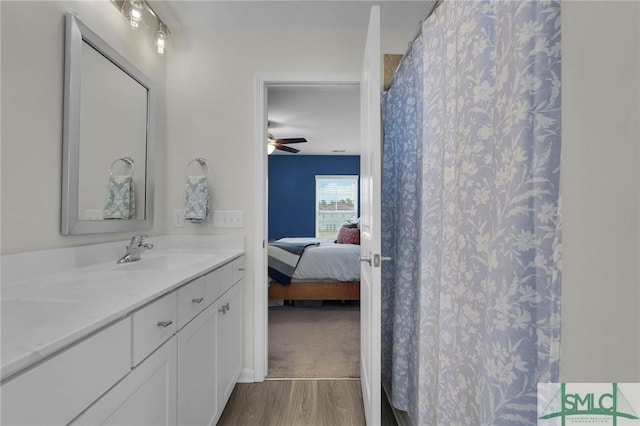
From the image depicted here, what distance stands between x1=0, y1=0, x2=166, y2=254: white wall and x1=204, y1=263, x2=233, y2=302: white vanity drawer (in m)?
0.61

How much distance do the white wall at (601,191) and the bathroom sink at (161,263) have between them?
4.57ft

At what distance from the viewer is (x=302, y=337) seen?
286 cm

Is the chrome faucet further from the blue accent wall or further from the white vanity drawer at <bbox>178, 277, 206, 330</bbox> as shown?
the blue accent wall

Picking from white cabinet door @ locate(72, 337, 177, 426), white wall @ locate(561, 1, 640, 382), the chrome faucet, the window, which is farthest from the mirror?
the window

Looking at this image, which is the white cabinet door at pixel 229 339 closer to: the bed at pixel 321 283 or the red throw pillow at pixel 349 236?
the bed at pixel 321 283

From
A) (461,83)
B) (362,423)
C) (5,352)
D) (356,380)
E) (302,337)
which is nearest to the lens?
(5,352)

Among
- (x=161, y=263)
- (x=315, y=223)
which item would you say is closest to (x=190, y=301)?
(x=161, y=263)

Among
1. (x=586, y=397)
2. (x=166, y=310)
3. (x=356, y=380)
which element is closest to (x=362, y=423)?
(x=356, y=380)

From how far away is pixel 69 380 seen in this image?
2.06 feet

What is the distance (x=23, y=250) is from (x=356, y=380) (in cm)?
194

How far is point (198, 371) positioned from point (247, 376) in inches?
36.6

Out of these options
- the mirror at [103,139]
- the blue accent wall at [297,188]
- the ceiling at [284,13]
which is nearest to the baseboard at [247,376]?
the mirror at [103,139]

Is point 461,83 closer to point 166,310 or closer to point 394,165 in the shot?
point 394,165

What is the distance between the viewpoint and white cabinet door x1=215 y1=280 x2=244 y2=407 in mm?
1595
